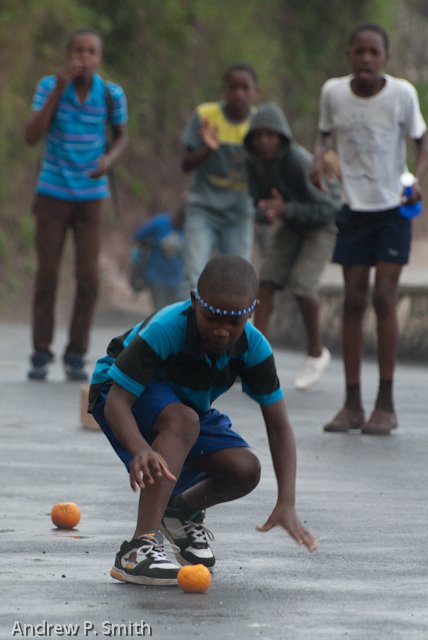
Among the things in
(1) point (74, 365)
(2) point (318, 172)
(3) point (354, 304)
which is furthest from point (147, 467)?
(1) point (74, 365)

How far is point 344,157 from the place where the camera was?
570cm

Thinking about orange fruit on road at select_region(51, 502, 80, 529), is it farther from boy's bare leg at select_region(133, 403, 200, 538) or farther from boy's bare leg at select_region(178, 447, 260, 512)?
boy's bare leg at select_region(133, 403, 200, 538)

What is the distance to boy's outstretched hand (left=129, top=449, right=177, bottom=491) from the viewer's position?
2688 millimetres

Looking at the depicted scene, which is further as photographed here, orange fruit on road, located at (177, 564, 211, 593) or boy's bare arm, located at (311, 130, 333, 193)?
boy's bare arm, located at (311, 130, 333, 193)

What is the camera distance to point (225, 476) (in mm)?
3111

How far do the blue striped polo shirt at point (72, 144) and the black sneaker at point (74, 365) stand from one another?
1014 millimetres

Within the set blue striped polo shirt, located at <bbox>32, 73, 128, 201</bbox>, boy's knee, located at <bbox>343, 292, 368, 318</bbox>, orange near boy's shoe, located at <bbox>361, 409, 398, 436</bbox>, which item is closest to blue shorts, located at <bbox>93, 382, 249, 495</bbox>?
orange near boy's shoe, located at <bbox>361, 409, 398, 436</bbox>

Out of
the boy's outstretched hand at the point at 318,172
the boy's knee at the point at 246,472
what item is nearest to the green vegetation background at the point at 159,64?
the boy's outstretched hand at the point at 318,172

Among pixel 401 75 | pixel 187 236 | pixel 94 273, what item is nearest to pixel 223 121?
pixel 187 236

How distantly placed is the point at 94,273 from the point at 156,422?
4599mm

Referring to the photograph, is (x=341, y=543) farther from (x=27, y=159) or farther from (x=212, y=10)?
(x=212, y=10)

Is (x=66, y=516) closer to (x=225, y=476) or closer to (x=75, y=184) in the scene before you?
(x=225, y=476)

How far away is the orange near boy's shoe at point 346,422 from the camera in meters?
5.52

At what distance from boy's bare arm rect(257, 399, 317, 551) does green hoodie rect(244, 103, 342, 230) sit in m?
3.97
